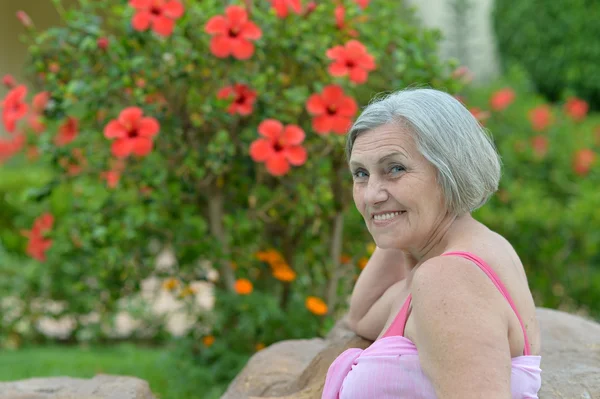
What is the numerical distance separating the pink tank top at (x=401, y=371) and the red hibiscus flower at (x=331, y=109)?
1.47 meters

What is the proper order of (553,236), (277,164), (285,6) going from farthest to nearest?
(553,236) < (285,6) < (277,164)

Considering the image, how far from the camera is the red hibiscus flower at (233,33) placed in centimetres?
322

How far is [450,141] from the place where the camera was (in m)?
1.88

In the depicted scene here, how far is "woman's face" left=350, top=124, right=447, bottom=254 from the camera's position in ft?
6.28

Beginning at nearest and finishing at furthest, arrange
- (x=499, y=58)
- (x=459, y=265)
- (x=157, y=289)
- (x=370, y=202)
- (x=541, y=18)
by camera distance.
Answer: (x=459, y=265) → (x=370, y=202) → (x=157, y=289) → (x=541, y=18) → (x=499, y=58)

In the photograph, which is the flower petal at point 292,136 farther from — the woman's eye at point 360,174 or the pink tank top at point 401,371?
the pink tank top at point 401,371

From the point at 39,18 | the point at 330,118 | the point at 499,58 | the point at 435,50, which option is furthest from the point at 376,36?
the point at 39,18

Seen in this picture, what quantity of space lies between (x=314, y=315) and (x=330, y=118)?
3.36ft

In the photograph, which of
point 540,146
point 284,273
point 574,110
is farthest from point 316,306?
point 574,110

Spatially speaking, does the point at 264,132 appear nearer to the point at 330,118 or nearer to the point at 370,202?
the point at 330,118

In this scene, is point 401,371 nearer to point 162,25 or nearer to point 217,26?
point 217,26

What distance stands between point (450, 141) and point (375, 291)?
747mm

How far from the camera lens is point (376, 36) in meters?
3.78

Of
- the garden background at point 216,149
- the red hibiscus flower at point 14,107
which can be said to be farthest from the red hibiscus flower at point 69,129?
the red hibiscus flower at point 14,107
